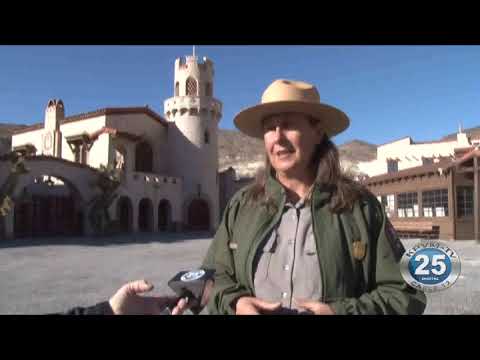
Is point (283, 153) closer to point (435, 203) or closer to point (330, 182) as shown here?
point (330, 182)

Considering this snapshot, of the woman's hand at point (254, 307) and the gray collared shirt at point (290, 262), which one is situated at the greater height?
the gray collared shirt at point (290, 262)

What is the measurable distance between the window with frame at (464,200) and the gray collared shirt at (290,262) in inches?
574

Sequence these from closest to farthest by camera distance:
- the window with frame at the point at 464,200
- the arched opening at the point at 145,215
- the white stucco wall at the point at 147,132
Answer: the window with frame at the point at 464,200
the white stucco wall at the point at 147,132
the arched opening at the point at 145,215

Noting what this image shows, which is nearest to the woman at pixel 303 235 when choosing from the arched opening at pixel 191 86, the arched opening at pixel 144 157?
A: the arched opening at pixel 144 157

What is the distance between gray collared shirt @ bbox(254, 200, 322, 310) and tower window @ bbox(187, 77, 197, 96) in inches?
843

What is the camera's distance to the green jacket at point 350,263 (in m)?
1.56

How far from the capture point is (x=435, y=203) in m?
14.7

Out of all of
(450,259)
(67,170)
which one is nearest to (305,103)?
(450,259)

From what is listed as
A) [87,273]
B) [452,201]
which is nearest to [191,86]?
[452,201]

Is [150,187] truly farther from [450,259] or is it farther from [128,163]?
[450,259]

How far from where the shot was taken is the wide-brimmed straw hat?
1725mm

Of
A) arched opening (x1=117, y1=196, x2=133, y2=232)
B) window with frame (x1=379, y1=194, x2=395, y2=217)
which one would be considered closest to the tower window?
arched opening (x1=117, y1=196, x2=133, y2=232)

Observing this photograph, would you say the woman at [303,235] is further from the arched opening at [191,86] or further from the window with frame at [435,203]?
the arched opening at [191,86]
